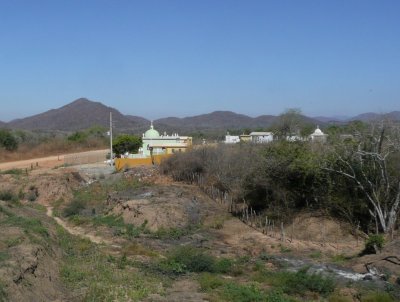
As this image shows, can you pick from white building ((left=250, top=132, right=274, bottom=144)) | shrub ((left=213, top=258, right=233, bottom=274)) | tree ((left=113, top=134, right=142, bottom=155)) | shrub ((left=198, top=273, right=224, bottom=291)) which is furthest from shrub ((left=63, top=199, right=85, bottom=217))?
tree ((left=113, top=134, right=142, bottom=155))

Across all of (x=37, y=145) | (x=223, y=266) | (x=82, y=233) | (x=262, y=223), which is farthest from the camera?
(x=37, y=145)

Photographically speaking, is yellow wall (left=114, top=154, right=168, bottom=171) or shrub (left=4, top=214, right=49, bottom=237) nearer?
shrub (left=4, top=214, right=49, bottom=237)

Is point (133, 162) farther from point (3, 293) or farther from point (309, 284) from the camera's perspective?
point (3, 293)

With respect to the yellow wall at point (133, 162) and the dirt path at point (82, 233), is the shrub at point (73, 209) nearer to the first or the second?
the dirt path at point (82, 233)

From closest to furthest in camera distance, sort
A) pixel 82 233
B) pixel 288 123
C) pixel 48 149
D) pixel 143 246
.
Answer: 1. pixel 143 246
2. pixel 82 233
3. pixel 288 123
4. pixel 48 149

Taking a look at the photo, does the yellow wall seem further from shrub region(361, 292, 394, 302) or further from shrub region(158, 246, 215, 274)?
shrub region(361, 292, 394, 302)

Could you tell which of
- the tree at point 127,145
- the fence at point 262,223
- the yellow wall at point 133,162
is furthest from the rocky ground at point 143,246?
the tree at point 127,145

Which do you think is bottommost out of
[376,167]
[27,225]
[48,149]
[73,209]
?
[73,209]

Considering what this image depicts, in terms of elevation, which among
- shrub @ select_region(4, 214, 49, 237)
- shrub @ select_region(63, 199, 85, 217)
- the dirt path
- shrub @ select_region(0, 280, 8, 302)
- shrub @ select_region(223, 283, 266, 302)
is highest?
shrub @ select_region(0, 280, 8, 302)

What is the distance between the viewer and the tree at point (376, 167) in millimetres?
21672

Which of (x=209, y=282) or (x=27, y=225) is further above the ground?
(x=27, y=225)

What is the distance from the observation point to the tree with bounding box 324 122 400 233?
2167 centimetres

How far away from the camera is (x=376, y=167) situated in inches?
901

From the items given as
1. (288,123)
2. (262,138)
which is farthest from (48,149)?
(288,123)
